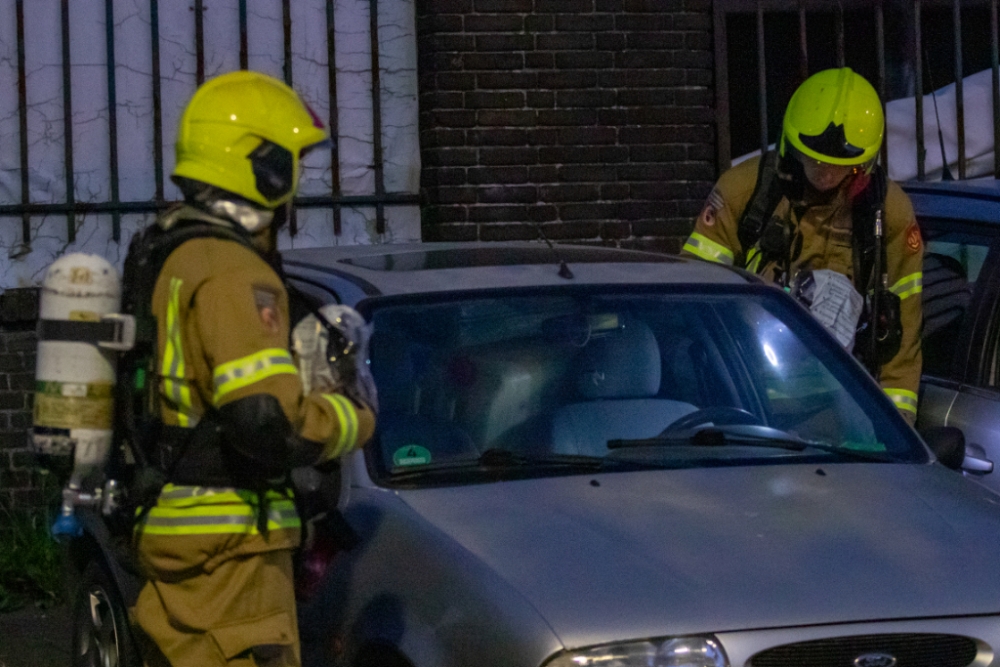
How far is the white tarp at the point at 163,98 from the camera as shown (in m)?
7.82

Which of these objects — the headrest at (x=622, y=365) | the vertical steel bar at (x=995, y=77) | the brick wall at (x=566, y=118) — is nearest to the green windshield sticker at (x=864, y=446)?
the headrest at (x=622, y=365)

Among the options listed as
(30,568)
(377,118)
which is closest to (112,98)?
(377,118)

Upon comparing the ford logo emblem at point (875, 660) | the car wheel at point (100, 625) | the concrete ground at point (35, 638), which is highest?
the ford logo emblem at point (875, 660)

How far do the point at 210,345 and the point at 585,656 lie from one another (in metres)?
0.91

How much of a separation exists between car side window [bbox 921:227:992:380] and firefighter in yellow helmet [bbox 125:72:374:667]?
8.36 ft

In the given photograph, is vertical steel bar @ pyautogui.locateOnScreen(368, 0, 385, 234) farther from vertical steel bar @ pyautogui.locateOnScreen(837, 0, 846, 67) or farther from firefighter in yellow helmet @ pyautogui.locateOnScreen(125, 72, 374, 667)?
firefighter in yellow helmet @ pyautogui.locateOnScreen(125, 72, 374, 667)

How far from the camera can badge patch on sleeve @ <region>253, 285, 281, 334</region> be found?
316cm

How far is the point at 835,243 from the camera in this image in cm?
544

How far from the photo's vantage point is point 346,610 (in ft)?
11.5

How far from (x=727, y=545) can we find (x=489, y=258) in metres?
1.41

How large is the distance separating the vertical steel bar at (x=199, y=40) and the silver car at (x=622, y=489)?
326 centimetres

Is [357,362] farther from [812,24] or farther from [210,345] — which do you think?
[812,24]

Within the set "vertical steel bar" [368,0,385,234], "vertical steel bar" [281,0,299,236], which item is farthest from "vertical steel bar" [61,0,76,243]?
"vertical steel bar" [368,0,385,234]

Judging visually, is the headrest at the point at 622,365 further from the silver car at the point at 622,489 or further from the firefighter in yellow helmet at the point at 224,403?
the firefighter in yellow helmet at the point at 224,403
